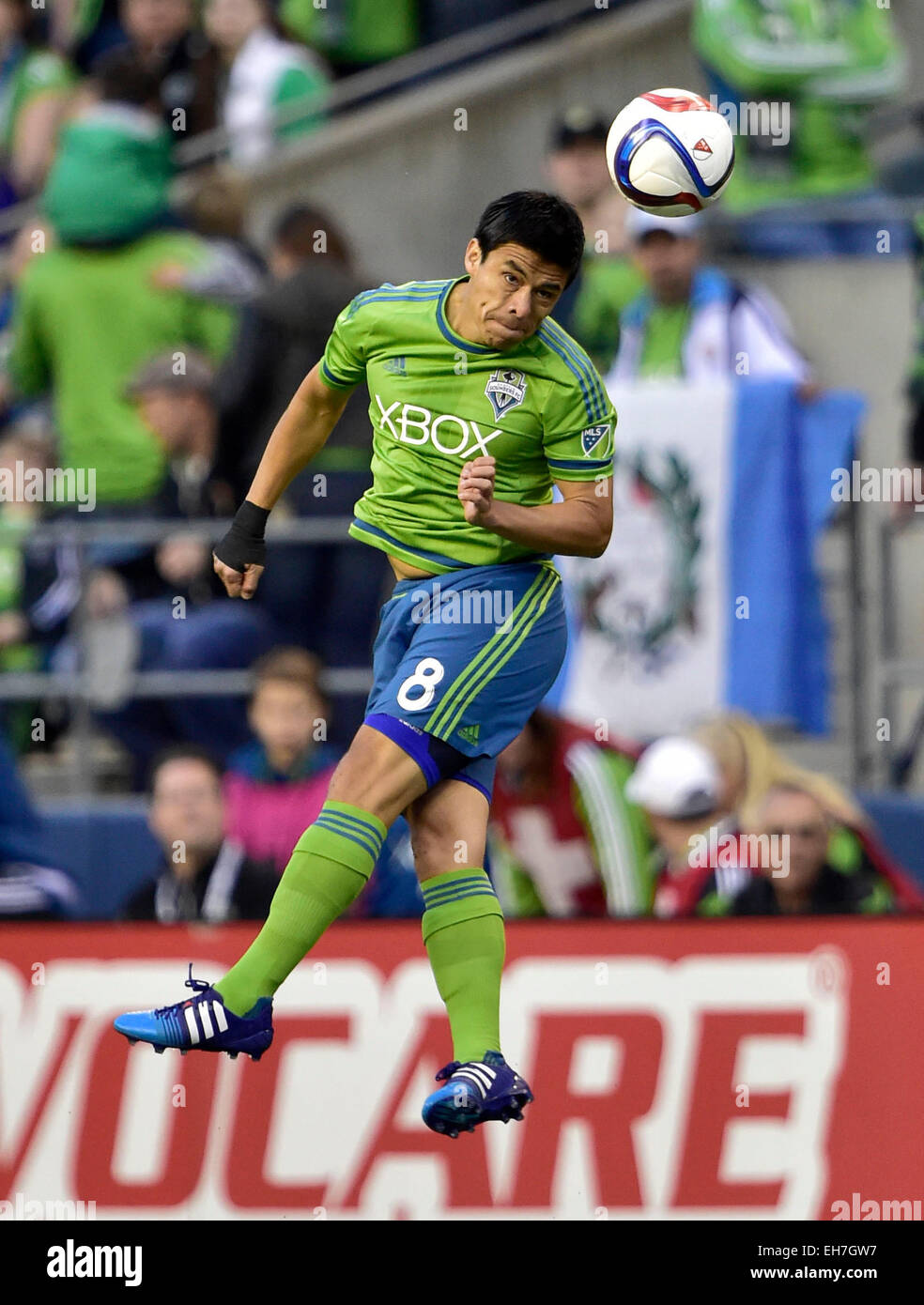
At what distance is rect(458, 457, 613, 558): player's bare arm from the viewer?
501cm

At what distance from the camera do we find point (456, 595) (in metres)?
5.37

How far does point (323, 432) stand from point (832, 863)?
2671mm

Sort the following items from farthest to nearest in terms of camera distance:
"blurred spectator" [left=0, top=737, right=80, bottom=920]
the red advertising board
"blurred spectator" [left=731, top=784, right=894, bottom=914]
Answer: "blurred spectator" [left=0, top=737, right=80, bottom=920] < "blurred spectator" [left=731, top=784, right=894, bottom=914] < the red advertising board

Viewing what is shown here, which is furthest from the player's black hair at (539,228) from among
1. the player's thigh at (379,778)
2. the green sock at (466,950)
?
the green sock at (466,950)

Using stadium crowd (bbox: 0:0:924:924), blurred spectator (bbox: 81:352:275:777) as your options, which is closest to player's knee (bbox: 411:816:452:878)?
stadium crowd (bbox: 0:0:924:924)

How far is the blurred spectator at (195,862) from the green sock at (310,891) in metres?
2.20

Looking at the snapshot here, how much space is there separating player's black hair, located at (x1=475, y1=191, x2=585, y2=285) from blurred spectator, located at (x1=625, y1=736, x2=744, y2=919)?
2712 mm

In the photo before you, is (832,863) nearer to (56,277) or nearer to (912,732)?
(912,732)

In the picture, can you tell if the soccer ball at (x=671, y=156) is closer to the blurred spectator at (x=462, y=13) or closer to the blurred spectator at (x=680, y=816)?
the blurred spectator at (x=680, y=816)

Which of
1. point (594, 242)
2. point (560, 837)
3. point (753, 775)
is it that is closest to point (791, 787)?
point (753, 775)

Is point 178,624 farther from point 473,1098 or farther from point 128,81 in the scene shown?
point 473,1098

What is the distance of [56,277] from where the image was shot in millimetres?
8781

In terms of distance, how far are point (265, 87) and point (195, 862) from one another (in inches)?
146

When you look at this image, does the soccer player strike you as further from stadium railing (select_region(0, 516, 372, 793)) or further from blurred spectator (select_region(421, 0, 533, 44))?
blurred spectator (select_region(421, 0, 533, 44))
